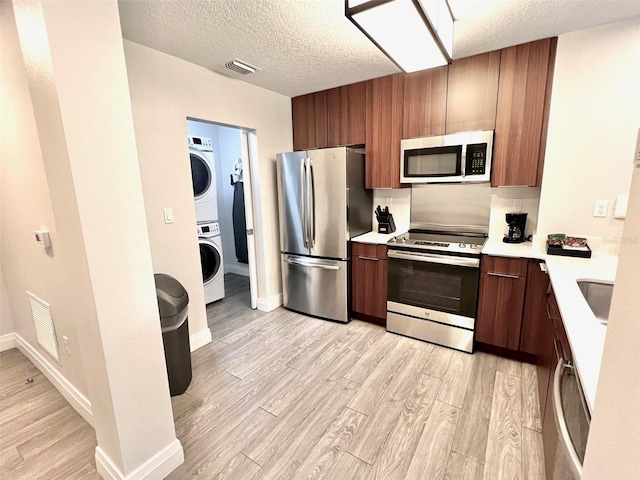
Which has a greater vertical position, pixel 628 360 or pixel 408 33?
pixel 408 33

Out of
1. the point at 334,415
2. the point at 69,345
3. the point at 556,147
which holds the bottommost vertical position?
the point at 334,415

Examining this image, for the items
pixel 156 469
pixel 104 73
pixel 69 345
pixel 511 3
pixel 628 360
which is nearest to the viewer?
pixel 628 360

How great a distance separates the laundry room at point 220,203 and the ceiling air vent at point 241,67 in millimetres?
620

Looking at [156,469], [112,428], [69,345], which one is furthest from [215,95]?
[156,469]

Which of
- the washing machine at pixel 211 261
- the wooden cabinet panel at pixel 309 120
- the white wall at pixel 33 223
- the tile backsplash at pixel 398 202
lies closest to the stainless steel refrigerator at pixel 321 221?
the tile backsplash at pixel 398 202

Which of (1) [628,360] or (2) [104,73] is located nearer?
(1) [628,360]

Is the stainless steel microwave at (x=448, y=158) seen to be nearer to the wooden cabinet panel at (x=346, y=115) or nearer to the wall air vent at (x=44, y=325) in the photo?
the wooden cabinet panel at (x=346, y=115)

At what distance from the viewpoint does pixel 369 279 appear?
9.80 ft

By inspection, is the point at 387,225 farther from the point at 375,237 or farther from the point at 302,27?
the point at 302,27

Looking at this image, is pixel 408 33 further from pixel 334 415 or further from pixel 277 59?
pixel 334 415

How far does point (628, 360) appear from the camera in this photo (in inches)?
19.0

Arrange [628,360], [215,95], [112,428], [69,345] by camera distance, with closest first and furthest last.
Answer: [628,360]
[112,428]
[69,345]
[215,95]

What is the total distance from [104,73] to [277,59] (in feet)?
5.26

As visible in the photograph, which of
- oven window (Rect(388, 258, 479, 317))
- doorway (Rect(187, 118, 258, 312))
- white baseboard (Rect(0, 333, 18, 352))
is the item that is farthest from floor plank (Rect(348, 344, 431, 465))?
white baseboard (Rect(0, 333, 18, 352))
